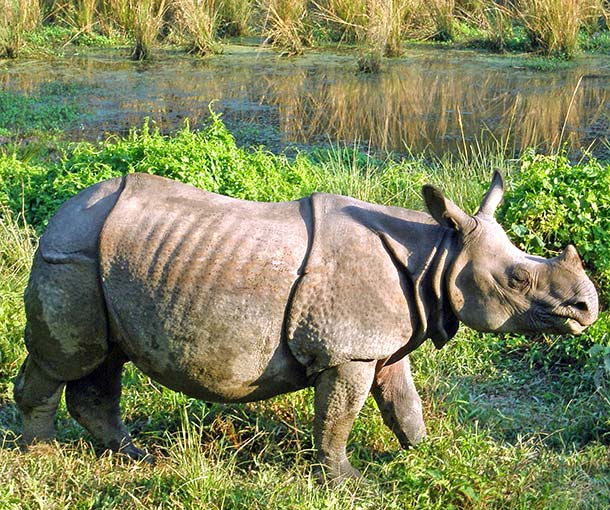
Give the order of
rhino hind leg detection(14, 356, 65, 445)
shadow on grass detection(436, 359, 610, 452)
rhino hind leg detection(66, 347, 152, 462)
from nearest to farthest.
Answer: rhino hind leg detection(14, 356, 65, 445)
rhino hind leg detection(66, 347, 152, 462)
shadow on grass detection(436, 359, 610, 452)

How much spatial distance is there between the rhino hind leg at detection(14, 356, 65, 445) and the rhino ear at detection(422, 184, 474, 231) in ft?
5.96

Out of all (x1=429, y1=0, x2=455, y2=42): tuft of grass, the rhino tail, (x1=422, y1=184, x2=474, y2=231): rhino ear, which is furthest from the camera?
(x1=429, y1=0, x2=455, y2=42): tuft of grass

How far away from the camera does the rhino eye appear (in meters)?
4.22

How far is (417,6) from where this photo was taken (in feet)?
54.5

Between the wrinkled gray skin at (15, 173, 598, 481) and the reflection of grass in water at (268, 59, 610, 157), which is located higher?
the wrinkled gray skin at (15, 173, 598, 481)

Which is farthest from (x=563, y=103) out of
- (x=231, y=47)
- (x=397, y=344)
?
(x=397, y=344)

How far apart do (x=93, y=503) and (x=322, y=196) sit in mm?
1631

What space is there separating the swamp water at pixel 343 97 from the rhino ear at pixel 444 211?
617cm

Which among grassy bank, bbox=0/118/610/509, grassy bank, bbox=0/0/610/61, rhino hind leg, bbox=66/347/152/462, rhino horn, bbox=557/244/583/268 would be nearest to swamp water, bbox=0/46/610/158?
grassy bank, bbox=0/0/610/61

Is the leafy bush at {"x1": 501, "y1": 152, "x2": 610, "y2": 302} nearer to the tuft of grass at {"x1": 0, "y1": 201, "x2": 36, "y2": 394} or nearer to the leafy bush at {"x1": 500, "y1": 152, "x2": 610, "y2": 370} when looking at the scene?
the leafy bush at {"x1": 500, "y1": 152, "x2": 610, "y2": 370}

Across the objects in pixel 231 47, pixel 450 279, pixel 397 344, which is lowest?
pixel 231 47

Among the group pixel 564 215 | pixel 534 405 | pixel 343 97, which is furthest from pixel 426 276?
pixel 343 97

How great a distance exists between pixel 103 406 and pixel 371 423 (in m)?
1.29

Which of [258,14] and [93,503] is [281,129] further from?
[93,503]
